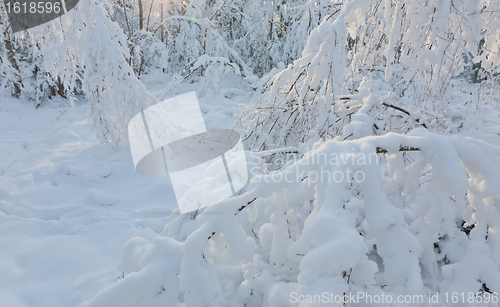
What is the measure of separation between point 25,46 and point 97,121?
7.69 m

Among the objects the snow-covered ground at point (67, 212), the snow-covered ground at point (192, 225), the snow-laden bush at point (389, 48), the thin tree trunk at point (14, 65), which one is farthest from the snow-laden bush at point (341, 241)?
the thin tree trunk at point (14, 65)

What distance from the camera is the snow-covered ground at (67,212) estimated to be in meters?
2.12

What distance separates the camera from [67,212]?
316 centimetres

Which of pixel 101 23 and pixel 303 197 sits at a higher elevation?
pixel 101 23

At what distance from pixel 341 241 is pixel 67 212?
11.1 feet

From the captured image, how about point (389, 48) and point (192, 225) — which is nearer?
point (192, 225)

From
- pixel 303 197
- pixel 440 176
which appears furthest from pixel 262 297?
pixel 440 176

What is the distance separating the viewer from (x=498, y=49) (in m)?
2.29

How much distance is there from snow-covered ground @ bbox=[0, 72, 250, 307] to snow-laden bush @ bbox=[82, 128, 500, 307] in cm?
123

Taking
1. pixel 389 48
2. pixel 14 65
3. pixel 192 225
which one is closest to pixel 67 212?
pixel 192 225

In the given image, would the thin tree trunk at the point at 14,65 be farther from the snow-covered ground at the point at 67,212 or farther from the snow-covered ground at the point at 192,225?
the snow-covered ground at the point at 192,225

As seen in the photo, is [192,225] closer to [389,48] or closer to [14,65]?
[389,48]

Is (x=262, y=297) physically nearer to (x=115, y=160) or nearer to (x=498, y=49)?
(x=498, y=49)

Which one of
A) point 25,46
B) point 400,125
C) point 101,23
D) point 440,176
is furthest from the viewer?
point 25,46
